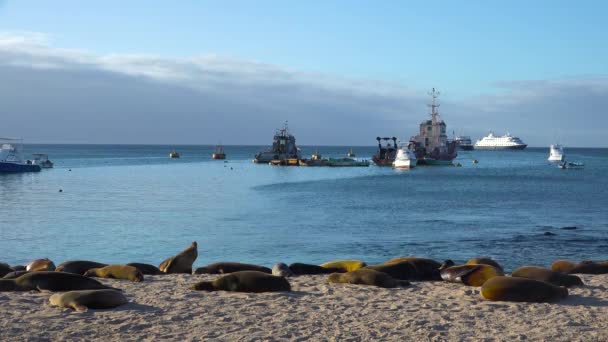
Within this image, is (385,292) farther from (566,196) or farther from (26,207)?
(566,196)

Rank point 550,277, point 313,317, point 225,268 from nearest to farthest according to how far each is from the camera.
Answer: point 313,317, point 550,277, point 225,268

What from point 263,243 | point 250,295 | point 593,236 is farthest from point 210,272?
point 593,236

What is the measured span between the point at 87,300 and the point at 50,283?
1571 millimetres

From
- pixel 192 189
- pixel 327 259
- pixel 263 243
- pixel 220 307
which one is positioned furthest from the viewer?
pixel 192 189

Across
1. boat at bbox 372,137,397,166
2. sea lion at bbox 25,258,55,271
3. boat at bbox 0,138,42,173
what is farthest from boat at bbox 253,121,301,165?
sea lion at bbox 25,258,55,271

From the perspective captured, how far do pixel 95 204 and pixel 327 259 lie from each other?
22627 millimetres

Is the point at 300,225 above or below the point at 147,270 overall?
below

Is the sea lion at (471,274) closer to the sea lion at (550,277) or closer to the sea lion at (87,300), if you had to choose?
the sea lion at (550,277)

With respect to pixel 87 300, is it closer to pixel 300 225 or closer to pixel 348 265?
pixel 348 265

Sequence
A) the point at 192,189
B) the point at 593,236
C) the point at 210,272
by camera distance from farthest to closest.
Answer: the point at 192,189
the point at 593,236
the point at 210,272

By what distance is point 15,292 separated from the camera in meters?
Answer: 10.5

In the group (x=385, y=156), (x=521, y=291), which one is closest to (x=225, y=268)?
(x=521, y=291)

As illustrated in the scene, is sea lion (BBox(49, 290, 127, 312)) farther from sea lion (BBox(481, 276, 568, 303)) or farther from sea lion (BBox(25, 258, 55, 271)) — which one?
sea lion (BBox(481, 276, 568, 303))

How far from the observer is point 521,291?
33.6 feet
